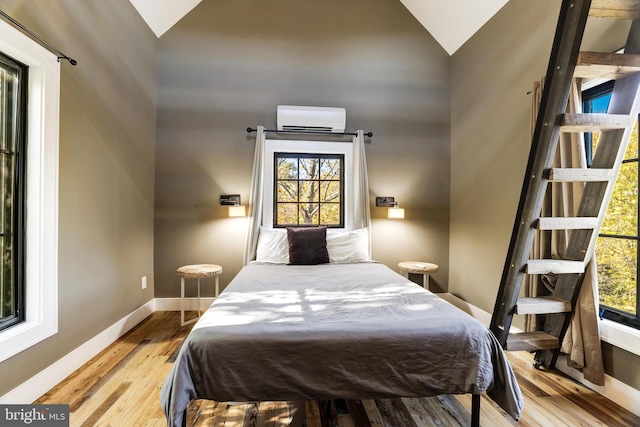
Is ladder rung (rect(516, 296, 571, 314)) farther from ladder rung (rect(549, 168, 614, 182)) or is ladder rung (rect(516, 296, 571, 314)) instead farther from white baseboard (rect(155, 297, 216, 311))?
white baseboard (rect(155, 297, 216, 311))

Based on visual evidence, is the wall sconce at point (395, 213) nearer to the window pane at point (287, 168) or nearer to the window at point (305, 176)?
the window at point (305, 176)

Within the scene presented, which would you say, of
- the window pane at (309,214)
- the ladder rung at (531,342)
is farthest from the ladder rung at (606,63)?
the window pane at (309,214)

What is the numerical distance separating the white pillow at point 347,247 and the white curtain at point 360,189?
0.97 ft

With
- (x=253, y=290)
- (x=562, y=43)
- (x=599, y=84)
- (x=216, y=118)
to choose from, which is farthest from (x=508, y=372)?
(x=216, y=118)

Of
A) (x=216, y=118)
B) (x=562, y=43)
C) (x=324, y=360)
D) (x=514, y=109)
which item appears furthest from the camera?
(x=216, y=118)

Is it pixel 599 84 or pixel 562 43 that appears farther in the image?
pixel 599 84

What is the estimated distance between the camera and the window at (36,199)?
1.93 meters

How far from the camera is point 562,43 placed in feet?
5.61

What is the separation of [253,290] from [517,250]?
178cm

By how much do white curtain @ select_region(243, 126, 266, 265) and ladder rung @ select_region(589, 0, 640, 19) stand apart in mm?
2949

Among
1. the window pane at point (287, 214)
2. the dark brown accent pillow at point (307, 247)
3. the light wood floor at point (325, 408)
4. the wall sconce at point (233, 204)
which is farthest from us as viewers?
the window pane at point (287, 214)

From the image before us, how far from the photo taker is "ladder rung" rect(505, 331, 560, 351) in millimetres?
2098

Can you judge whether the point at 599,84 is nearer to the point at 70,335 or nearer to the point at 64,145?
the point at 64,145

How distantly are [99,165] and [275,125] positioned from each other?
1891 millimetres
